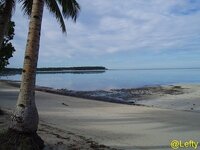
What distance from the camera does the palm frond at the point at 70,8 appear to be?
1540 centimetres

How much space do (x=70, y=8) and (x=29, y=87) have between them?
24.4 feet

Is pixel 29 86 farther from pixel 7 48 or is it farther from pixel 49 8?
pixel 7 48

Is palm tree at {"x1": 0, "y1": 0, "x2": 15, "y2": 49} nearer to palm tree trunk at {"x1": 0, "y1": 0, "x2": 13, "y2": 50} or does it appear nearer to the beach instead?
palm tree trunk at {"x1": 0, "y1": 0, "x2": 13, "y2": 50}

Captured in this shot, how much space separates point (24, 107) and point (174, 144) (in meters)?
4.44

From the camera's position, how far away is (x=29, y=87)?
8.80m

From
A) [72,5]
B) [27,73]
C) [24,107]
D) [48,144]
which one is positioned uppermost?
[72,5]

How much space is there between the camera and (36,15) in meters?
8.95

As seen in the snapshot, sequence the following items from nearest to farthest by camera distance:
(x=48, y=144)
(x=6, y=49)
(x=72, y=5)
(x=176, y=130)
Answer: (x=48, y=144) → (x=176, y=130) → (x=72, y=5) → (x=6, y=49)

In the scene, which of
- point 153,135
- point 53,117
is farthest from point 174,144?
point 53,117

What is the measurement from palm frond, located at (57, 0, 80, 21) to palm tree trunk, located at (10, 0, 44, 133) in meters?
6.59

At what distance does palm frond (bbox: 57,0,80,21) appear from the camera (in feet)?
50.5

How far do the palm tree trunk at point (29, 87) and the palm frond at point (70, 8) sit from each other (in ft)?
21.6

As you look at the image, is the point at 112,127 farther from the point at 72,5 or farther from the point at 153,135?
the point at 72,5

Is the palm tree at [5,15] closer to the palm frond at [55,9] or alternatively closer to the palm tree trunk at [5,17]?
the palm tree trunk at [5,17]
